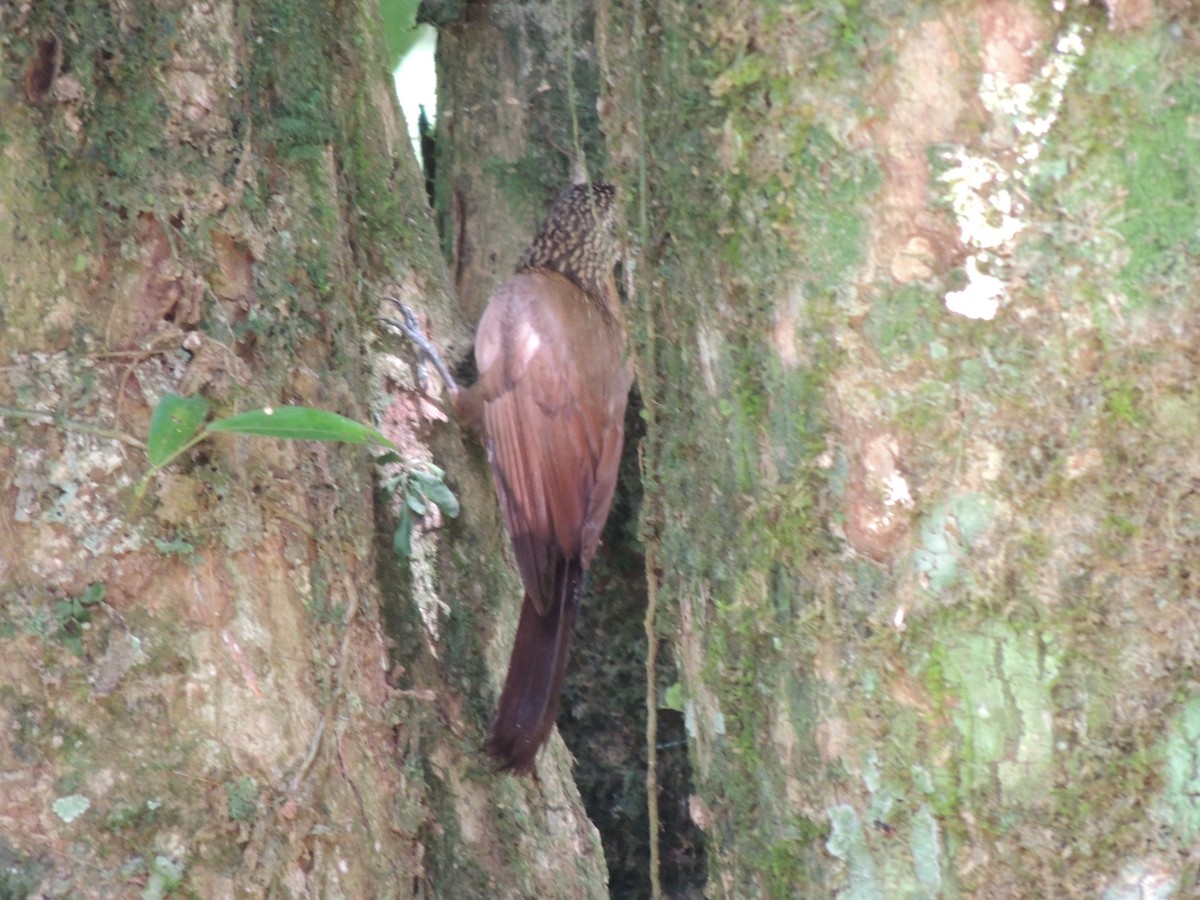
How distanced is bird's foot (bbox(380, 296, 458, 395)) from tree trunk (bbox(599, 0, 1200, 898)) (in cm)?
139

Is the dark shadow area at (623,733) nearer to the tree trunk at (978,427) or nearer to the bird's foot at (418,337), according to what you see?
the bird's foot at (418,337)

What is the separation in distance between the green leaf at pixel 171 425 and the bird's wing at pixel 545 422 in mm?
1216

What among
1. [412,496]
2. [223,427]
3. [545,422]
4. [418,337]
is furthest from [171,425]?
[545,422]

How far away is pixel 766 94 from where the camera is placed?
1.42m

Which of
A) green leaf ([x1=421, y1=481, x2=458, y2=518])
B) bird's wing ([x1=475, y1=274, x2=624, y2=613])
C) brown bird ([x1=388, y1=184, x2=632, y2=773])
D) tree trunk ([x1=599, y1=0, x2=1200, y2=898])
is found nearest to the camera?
tree trunk ([x1=599, y1=0, x2=1200, y2=898])

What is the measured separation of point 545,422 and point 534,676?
0.86m

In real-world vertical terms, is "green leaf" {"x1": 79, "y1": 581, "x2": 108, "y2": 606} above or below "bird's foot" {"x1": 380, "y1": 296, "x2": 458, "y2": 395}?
below

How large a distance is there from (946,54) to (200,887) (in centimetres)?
144

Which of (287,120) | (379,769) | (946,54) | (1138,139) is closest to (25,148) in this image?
(287,120)

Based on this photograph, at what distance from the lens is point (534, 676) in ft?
8.60

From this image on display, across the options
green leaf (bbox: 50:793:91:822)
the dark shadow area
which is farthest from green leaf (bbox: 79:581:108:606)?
the dark shadow area

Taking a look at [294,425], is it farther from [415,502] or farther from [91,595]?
[415,502]

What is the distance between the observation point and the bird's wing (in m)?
3.07

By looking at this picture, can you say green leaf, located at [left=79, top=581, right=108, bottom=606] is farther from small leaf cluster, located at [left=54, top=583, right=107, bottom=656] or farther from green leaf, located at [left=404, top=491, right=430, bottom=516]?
green leaf, located at [left=404, top=491, right=430, bottom=516]
